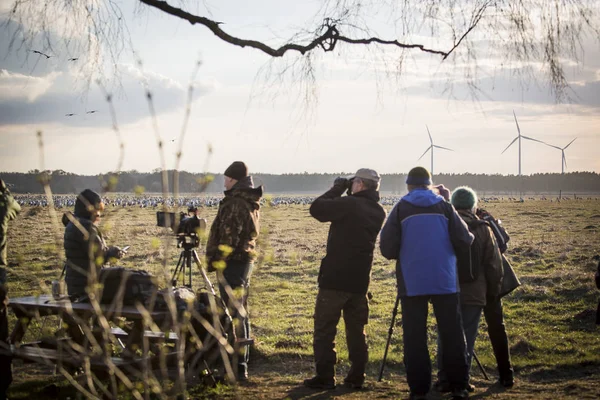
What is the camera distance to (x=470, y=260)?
234 inches

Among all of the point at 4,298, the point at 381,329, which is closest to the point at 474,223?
the point at 381,329

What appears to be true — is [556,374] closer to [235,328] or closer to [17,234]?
[235,328]

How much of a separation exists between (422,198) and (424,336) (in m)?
Result: 1.19

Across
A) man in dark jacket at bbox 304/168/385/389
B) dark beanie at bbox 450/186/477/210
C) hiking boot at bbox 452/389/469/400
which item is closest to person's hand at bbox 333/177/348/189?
man in dark jacket at bbox 304/168/385/389

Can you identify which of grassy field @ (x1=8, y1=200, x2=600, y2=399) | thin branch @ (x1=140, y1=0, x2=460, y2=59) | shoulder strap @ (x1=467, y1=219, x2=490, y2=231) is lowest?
grassy field @ (x1=8, y1=200, x2=600, y2=399)

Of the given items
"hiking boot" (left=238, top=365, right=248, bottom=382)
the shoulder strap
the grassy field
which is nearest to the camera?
the grassy field

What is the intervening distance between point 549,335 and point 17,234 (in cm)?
2206

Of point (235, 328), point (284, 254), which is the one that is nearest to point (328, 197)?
point (235, 328)

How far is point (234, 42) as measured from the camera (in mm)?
5750

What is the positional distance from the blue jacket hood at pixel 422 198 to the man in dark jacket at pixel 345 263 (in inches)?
24.8

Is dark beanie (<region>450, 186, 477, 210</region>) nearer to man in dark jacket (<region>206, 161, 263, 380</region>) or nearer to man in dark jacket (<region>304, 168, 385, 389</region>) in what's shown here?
man in dark jacket (<region>304, 168, 385, 389</region>)

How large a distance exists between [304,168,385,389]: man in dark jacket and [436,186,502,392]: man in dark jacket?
0.84 metres

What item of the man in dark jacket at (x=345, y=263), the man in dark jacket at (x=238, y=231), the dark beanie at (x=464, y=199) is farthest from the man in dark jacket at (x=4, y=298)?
the dark beanie at (x=464, y=199)

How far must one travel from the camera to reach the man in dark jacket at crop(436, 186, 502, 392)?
244 inches
